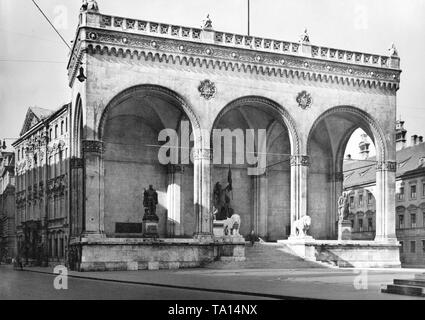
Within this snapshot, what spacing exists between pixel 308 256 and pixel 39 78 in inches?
714

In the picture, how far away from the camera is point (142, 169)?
4269 centimetres

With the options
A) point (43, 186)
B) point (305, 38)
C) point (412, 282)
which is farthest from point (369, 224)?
point (412, 282)

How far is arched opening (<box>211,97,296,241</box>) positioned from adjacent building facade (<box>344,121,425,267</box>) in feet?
29.5

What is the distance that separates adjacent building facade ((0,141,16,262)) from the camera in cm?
6331

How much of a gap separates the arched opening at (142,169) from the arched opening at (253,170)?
2.89 meters

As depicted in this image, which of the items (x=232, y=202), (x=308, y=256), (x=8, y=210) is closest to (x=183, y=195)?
(x=232, y=202)

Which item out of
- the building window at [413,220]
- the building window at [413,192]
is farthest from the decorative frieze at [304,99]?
the building window at [413,220]

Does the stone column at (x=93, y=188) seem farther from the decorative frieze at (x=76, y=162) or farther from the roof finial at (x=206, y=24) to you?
the roof finial at (x=206, y=24)

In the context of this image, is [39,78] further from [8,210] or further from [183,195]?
[8,210]

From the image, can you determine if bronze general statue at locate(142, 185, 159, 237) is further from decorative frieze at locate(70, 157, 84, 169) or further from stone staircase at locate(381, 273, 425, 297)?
stone staircase at locate(381, 273, 425, 297)

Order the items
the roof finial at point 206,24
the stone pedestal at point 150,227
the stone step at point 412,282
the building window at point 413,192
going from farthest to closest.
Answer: the building window at point 413,192, the roof finial at point 206,24, the stone pedestal at point 150,227, the stone step at point 412,282

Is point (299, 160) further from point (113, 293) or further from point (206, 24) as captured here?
point (113, 293)

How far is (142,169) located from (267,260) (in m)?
10.8

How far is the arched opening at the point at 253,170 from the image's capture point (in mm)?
44625
